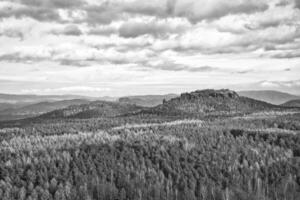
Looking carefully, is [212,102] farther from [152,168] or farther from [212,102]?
[152,168]

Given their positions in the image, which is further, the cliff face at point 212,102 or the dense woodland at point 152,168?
the cliff face at point 212,102

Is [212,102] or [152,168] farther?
[212,102]

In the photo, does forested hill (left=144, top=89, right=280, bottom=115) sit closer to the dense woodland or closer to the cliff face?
the cliff face

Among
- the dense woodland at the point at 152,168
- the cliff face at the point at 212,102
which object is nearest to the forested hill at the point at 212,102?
the cliff face at the point at 212,102

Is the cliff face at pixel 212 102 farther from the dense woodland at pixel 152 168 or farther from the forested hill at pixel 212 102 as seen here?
the dense woodland at pixel 152 168

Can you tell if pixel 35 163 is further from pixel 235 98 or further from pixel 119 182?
pixel 235 98

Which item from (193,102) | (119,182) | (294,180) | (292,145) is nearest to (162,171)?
(119,182)

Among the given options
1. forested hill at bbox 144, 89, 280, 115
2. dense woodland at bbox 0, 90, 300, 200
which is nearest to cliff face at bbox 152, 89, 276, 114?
forested hill at bbox 144, 89, 280, 115

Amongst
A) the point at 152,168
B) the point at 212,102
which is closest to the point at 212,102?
the point at 212,102
